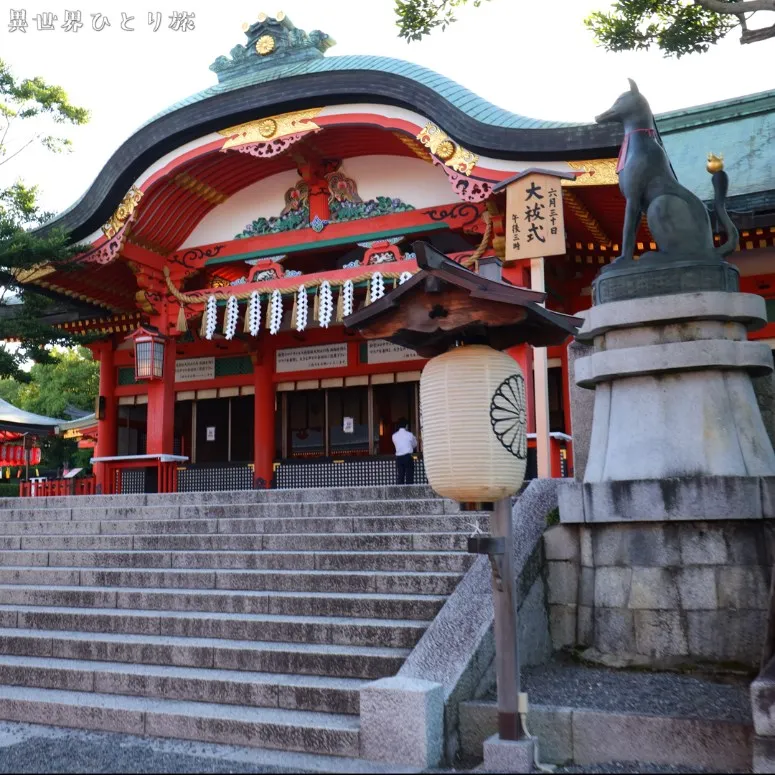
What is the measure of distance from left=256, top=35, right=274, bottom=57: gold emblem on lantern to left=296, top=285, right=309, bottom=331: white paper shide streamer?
502cm

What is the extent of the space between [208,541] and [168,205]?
7.73 m

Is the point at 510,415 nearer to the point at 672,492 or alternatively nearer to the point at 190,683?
the point at 672,492

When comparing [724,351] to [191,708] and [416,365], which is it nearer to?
[191,708]

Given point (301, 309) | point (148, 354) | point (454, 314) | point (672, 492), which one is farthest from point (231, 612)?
point (148, 354)

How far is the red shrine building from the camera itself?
1074 cm

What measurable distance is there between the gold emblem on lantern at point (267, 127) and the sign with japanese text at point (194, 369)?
5105 millimetres

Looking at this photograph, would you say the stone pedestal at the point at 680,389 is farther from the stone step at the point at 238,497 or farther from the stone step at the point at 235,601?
the stone step at the point at 238,497

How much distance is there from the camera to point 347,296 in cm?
1183

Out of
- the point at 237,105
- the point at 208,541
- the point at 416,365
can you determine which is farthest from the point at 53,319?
the point at 208,541

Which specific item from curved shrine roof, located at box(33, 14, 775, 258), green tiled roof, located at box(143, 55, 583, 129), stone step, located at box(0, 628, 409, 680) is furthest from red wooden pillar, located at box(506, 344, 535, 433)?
stone step, located at box(0, 628, 409, 680)

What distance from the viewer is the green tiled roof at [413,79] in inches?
417

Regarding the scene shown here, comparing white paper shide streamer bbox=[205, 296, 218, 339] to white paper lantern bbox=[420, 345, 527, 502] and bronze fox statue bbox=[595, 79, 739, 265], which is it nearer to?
bronze fox statue bbox=[595, 79, 739, 265]

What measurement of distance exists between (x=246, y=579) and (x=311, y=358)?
852cm

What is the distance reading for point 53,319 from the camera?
15.0 meters
